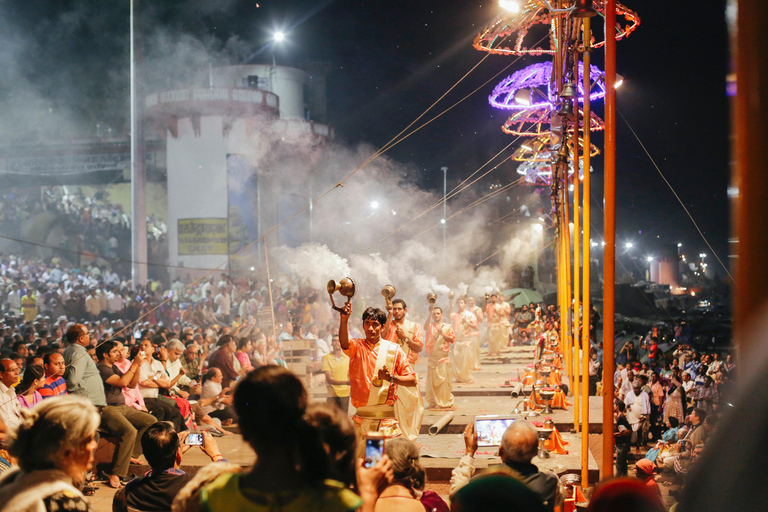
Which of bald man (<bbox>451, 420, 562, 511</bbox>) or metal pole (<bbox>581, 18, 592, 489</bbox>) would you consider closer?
bald man (<bbox>451, 420, 562, 511</bbox>)

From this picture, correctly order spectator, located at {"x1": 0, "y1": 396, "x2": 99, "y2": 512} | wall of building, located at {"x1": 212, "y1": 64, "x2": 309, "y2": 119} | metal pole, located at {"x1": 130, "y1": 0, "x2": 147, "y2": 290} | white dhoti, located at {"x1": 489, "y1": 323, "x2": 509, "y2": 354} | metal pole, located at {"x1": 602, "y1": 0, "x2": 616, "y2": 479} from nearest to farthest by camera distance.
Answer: spectator, located at {"x1": 0, "y1": 396, "x2": 99, "y2": 512}, metal pole, located at {"x1": 602, "y1": 0, "x2": 616, "y2": 479}, metal pole, located at {"x1": 130, "y1": 0, "x2": 147, "y2": 290}, white dhoti, located at {"x1": 489, "y1": 323, "x2": 509, "y2": 354}, wall of building, located at {"x1": 212, "y1": 64, "x2": 309, "y2": 119}

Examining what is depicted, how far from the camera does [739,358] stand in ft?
3.79

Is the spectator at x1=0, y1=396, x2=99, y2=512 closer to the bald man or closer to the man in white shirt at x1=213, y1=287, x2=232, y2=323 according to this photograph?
the bald man

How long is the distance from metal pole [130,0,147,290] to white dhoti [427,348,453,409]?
1233 centimetres

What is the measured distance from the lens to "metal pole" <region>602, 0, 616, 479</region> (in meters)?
5.74

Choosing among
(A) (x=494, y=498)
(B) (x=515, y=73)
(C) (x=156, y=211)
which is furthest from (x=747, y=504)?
(C) (x=156, y=211)

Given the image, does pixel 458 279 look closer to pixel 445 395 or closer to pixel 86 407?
pixel 445 395

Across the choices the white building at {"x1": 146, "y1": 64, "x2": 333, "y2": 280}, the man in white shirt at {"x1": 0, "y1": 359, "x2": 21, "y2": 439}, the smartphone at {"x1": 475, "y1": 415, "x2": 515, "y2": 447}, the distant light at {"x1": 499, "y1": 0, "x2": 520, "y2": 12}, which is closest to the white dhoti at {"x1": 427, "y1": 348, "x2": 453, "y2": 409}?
the smartphone at {"x1": 475, "y1": 415, "x2": 515, "y2": 447}

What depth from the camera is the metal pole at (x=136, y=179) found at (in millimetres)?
20672

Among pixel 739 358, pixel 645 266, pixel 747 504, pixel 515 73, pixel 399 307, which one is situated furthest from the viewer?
pixel 645 266

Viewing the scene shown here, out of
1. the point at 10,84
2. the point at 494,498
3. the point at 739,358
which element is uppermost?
the point at 10,84

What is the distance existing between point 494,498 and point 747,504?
95cm

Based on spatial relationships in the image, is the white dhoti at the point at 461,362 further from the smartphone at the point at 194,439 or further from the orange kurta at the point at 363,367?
the smartphone at the point at 194,439

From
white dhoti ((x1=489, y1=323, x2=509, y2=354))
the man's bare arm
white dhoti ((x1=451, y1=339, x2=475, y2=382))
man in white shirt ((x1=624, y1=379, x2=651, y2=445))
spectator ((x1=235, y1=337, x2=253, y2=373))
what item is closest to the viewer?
the man's bare arm
